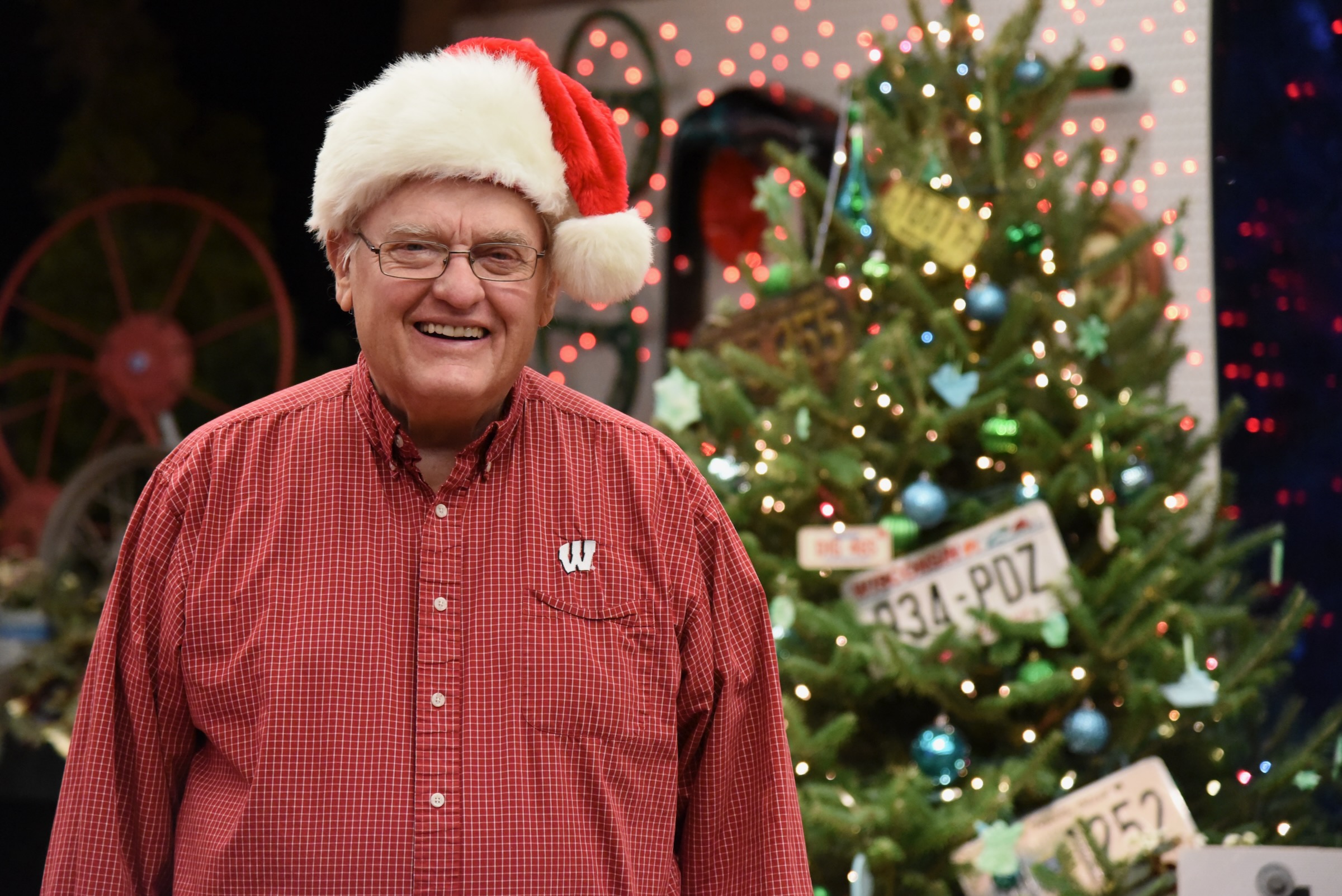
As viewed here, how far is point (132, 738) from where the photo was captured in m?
1.57

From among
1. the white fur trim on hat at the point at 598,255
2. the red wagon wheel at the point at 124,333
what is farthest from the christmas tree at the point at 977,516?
the red wagon wheel at the point at 124,333

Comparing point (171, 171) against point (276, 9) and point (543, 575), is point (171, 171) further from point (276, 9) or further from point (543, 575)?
Result: point (543, 575)

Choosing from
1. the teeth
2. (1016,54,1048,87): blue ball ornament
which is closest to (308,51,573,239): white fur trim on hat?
the teeth

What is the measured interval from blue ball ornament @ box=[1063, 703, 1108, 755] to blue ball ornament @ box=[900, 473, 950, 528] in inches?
17.5

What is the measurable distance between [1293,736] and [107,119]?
3.62 meters

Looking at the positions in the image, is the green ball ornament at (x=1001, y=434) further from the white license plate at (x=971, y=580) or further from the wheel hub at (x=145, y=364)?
the wheel hub at (x=145, y=364)

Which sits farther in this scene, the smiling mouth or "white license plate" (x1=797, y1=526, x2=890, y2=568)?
"white license plate" (x1=797, y1=526, x2=890, y2=568)

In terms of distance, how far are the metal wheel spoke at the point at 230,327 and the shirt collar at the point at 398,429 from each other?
2.91 meters

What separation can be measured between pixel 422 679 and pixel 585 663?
→ 169 mm

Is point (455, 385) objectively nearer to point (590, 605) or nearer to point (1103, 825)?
point (590, 605)

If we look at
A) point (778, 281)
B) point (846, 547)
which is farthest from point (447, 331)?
point (778, 281)

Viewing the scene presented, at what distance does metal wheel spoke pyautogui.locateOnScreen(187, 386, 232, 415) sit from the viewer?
4.36 m

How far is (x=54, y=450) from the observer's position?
14.5ft

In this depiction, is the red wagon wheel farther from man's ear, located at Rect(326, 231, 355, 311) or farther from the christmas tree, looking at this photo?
man's ear, located at Rect(326, 231, 355, 311)
